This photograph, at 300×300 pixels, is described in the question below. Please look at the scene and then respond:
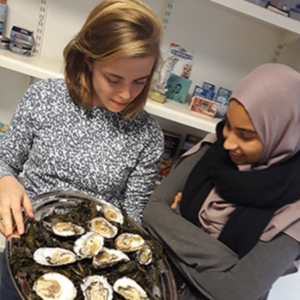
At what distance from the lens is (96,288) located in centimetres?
59

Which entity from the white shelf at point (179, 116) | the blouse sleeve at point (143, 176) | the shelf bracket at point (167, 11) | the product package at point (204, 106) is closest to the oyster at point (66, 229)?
the blouse sleeve at point (143, 176)

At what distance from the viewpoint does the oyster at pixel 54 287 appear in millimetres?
549

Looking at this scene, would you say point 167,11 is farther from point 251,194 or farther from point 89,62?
point 251,194

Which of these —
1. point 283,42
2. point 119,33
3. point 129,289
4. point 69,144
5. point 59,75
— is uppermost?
point 283,42

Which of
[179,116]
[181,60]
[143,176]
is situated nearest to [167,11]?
[181,60]

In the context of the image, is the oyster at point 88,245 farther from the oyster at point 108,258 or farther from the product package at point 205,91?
the product package at point 205,91

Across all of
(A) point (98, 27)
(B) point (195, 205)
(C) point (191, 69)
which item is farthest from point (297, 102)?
(C) point (191, 69)

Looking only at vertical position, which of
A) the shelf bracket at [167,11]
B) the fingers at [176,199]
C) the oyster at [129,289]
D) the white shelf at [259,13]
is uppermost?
the white shelf at [259,13]

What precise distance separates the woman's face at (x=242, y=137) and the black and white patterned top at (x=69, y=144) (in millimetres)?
262

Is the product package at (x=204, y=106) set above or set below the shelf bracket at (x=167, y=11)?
below

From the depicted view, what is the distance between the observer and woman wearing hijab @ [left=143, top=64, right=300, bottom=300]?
67 centimetres

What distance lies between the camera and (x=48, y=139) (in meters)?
0.85

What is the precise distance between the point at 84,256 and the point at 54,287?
0.08 m

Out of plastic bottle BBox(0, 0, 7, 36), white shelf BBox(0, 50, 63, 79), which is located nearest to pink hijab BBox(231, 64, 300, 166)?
white shelf BBox(0, 50, 63, 79)
